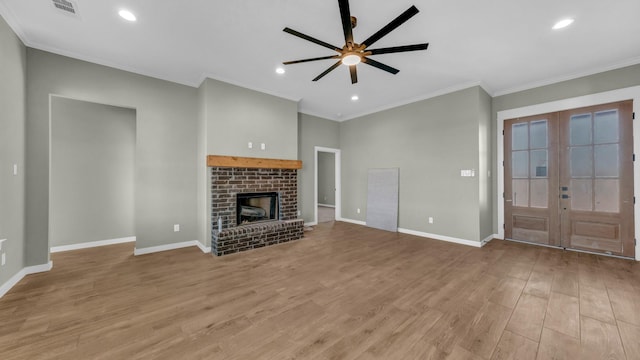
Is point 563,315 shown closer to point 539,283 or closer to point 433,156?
point 539,283

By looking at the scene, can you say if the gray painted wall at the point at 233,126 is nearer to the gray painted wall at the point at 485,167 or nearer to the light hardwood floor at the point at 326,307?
the light hardwood floor at the point at 326,307

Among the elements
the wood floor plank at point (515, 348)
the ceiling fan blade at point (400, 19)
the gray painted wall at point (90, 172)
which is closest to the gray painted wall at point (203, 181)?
the gray painted wall at point (90, 172)

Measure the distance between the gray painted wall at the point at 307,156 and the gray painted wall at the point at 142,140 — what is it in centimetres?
245

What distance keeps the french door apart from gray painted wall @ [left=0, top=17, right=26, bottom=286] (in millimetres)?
7332

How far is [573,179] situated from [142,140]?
718 centimetres

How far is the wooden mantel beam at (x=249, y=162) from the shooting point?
400 cm

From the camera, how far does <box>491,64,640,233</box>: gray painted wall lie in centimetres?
356

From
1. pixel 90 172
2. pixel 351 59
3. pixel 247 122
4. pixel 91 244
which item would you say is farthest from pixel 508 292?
pixel 90 172

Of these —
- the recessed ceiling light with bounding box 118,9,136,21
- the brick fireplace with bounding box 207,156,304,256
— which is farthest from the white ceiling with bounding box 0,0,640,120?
the brick fireplace with bounding box 207,156,304,256

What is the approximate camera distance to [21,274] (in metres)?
2.90

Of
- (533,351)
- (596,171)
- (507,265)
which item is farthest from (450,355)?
(596,171)

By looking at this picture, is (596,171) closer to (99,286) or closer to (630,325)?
(630,325)

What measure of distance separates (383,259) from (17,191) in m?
4.73

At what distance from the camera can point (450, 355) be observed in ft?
5.45
